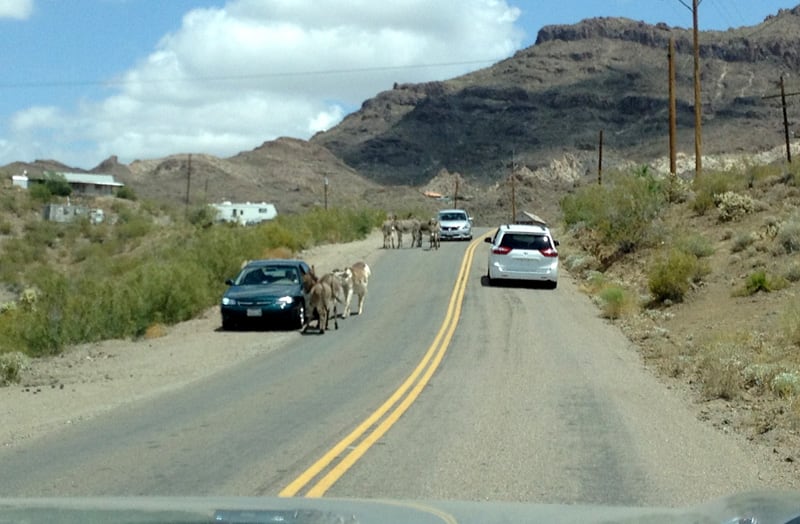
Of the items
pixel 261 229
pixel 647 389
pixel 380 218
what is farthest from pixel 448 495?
pixel 380 218

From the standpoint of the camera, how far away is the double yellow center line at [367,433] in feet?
30.1

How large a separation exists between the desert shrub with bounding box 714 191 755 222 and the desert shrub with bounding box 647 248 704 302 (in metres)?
9.39

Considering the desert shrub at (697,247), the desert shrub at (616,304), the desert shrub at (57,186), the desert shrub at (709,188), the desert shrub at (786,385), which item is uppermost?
the desert shrub at (57,186)

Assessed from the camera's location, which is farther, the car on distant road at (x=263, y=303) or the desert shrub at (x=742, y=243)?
the desert shrub at (x=742, y=243)

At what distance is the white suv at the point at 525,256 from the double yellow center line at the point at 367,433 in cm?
1094

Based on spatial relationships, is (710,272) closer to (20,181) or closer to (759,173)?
(759,173)

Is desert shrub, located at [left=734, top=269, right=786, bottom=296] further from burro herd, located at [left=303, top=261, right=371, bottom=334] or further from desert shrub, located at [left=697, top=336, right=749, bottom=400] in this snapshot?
burro herd, located at [left=303, top=261, right=371, bottom=334]

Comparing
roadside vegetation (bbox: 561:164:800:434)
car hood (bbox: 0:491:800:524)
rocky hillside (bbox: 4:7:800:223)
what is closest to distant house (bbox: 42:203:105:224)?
rocky hillside (bbox: 4:7:800:223)

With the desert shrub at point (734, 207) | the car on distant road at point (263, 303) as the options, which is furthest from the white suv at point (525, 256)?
the car on distant road at point (263, 303)

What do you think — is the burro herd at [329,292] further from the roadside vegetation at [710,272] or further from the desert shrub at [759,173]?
the desert shrub at [759,173]

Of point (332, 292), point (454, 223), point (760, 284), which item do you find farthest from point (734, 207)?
point (454, 223)

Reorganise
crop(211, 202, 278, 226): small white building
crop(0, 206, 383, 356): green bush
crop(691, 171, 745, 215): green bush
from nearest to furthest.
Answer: crop(0, 206, 383, 356): green bush
crop(691, 171, 745, 215): green bush
crop(211, 202, 278, 226): small white building

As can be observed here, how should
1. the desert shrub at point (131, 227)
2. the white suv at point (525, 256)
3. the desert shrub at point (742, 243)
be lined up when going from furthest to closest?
the desert shrub at point (131, 227)
the white suv at point (525, 256)
the desert shrub at point (742, 243)

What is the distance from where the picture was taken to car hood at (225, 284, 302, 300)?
24469 mm
